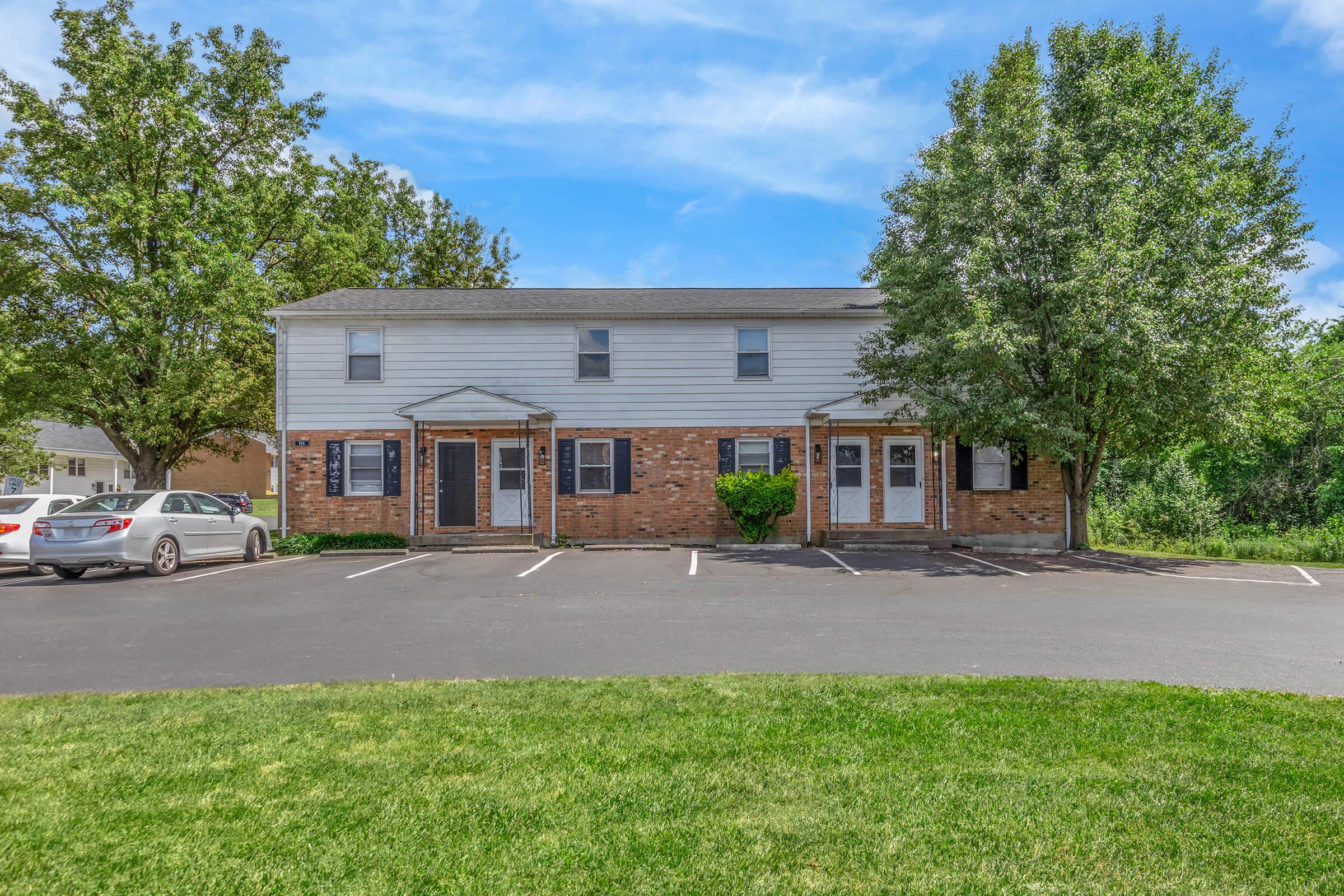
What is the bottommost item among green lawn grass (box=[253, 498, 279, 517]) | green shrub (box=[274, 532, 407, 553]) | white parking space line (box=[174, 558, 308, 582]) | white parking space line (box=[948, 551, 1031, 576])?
green lawn grass (box=[253, 498, 279, 517])

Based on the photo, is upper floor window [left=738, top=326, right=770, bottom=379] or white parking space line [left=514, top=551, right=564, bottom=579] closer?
white parking space line [left=514, top=551, right=564, bottom=579]

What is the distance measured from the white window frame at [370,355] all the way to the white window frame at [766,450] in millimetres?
8425

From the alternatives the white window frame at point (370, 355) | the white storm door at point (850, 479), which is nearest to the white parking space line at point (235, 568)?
the white window frame at point (370, 355)

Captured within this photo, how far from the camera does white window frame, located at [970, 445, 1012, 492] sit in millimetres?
18203

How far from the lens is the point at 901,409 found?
16641 mm

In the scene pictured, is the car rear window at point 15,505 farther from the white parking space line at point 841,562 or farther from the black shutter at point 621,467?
the white parking space line at point 841,562

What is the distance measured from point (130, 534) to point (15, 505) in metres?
3.72

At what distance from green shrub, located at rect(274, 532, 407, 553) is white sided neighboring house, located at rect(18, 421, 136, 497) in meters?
21.9

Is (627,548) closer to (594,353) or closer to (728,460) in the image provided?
(728,460)

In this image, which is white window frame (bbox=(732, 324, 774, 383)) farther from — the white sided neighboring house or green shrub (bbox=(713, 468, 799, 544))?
the white sided neighboring house

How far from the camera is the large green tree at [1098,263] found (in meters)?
13.7

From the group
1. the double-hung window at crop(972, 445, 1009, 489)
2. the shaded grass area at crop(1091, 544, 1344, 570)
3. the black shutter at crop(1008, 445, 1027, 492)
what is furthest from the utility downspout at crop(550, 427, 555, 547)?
the shaded grass area at crop(1091, 544, 1344, 570)

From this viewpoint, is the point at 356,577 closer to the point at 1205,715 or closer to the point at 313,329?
the point at 313,329

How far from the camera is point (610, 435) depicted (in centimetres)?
1825
